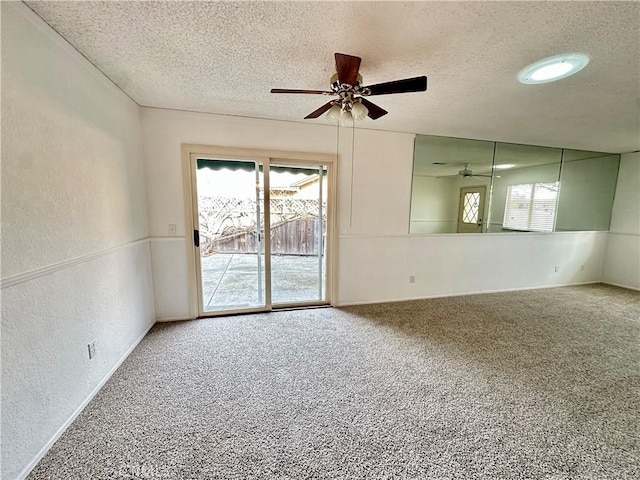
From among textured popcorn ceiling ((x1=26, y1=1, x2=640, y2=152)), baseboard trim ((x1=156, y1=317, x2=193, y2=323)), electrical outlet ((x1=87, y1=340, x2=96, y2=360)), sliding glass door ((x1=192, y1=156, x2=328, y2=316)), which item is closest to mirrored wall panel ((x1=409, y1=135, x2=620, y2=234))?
textured popcorn ceiling ((x1=26, y1=1, x2=640, y2=152))

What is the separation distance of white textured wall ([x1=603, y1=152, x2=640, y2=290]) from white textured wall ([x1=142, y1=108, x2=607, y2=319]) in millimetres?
180

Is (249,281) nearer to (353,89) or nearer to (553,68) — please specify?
(353,89)

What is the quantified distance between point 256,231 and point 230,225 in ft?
1.11

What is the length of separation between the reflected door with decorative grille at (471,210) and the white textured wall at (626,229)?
2.93 meters

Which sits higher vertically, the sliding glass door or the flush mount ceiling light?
the flush mount ceiling light

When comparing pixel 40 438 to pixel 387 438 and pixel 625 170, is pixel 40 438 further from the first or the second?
pixel 625 170

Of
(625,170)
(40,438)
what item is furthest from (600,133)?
(40,438)

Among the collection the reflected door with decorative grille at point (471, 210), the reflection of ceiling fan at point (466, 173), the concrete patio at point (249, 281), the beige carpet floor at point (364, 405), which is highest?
the reflection of ceiling fan at point (466, 173)

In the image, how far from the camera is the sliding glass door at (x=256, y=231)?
3049mm

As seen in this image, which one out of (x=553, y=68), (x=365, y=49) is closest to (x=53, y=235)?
(x=365, y=49)

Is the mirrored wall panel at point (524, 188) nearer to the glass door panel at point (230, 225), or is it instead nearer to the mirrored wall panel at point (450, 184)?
the mirrored wall panel at point (450, 184)

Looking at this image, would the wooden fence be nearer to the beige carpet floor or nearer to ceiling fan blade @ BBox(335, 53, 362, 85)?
the beige carpet floor

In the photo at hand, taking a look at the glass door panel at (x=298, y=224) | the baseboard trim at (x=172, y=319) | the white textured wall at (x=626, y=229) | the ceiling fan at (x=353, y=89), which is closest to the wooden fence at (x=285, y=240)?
the glass door panel at (x=298, y=224)

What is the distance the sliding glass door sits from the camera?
3049 millimetres
